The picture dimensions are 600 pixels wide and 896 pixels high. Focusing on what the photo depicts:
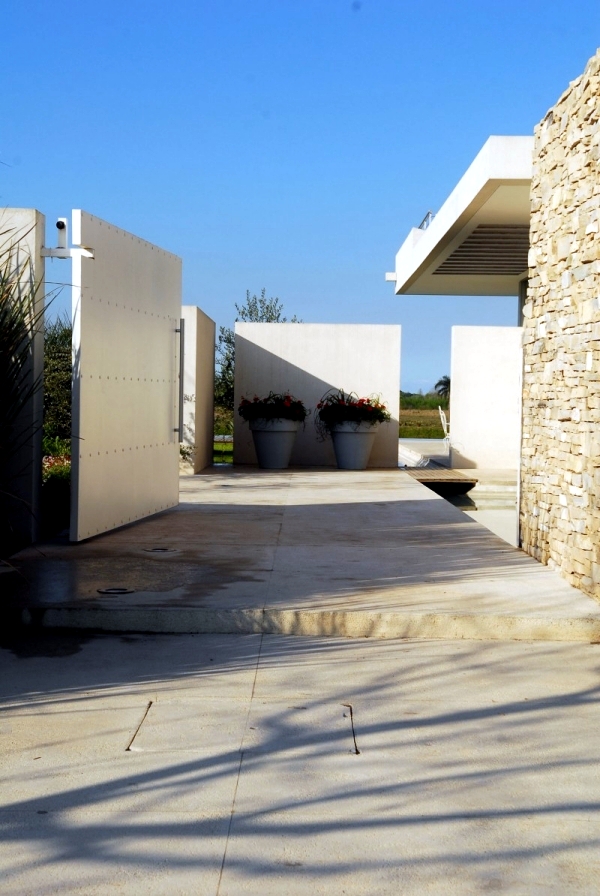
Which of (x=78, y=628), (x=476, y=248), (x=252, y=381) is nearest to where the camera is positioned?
(x=78, y=628)

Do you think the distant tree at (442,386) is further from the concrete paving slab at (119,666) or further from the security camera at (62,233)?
the concrete paving slab at (119,666)

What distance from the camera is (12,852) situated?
2398 millimetres

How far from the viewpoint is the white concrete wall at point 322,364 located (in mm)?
15180

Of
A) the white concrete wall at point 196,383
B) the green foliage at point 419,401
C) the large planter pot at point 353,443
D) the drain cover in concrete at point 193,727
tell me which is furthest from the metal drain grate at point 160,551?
the green foliage at point 419,401

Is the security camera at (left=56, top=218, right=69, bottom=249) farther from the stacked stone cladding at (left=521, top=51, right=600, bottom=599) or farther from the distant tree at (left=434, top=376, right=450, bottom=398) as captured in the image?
the distant tree at (left=434, top=376, right=450, bottom=398)

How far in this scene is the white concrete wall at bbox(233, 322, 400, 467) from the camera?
15.2 metres

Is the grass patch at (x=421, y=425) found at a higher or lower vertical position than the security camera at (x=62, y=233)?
lower

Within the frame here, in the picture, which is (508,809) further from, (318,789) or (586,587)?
(586,587)

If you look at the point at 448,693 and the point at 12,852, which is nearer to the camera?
the point at 12,852

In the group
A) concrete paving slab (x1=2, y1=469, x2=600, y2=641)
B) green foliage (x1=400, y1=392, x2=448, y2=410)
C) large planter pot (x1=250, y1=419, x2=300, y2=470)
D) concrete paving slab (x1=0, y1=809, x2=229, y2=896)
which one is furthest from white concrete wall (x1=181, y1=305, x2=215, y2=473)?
green foliage (x1=400, y1=392, x2=448, y2=410)

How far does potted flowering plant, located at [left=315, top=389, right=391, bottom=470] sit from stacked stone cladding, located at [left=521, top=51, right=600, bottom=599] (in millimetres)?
7419

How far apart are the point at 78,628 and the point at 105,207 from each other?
3766 mm

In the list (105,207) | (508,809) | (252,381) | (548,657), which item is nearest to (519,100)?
(252,381)

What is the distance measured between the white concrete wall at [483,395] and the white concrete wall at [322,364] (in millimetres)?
1526
